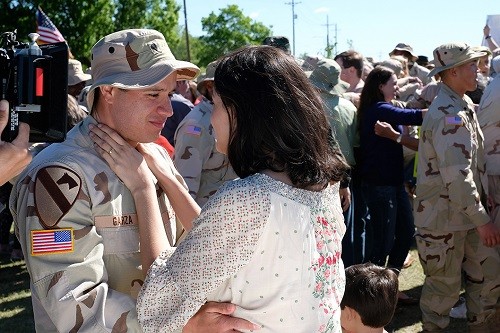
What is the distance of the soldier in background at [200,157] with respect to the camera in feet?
15.5

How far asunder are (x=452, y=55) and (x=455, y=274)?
5.12 feet

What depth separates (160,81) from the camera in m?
2.33

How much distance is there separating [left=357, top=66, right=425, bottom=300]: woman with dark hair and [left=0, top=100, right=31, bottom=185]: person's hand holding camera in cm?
439

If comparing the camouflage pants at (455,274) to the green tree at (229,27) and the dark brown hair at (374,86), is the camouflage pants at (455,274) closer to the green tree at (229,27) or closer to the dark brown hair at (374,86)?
the dark brown hair at (374,86)

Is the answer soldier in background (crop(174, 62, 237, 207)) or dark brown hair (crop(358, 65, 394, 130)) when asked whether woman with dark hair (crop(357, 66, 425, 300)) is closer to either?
dark brown hair (crop(358, 65, 394, 130))

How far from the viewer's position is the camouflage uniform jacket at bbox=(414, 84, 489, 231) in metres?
4.92

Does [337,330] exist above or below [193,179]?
above

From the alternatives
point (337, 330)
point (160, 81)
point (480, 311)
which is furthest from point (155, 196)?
point (480, 311)

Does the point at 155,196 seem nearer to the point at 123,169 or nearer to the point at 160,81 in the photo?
the point at 123,169

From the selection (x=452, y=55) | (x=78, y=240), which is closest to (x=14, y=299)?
(x=452, y=55)

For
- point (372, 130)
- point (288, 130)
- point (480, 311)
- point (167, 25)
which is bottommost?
point (167, 25)

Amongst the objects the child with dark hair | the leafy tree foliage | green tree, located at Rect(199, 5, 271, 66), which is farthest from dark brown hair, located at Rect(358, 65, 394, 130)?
green tree, located at Rect(199, 5, 271, 66)

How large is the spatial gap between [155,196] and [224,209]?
1.51 ft

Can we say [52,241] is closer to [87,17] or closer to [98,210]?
[98,210]
